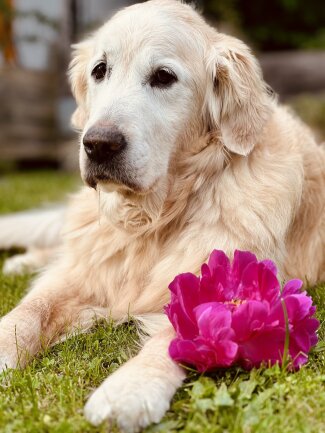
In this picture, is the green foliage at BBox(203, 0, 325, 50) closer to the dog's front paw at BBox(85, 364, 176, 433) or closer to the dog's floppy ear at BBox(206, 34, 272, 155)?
the dog's floppy ear at BBox(206, 34, 272, 155)

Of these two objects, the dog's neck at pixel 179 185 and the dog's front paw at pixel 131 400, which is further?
the dog's neck at pixel 179 185

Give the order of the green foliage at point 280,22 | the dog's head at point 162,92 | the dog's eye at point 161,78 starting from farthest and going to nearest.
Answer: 1. the green foliage at point 280,22
2. the dog's eye at point 161,78
3. the dog's head at point 162,92

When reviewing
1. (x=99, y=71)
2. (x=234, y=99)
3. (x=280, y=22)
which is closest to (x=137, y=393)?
(x=234, y=99)

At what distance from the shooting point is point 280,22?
1226cm

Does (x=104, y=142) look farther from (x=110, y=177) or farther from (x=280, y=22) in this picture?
(x=280, y=22)

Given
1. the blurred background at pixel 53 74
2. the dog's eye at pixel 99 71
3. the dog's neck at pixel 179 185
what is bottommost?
the blurred background at pixel 53 74

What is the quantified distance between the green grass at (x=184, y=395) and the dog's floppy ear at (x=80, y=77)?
123cm

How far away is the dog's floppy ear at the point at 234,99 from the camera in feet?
8.82

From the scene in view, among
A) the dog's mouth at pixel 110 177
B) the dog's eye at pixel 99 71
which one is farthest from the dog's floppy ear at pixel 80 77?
the dog's mouth at pixel 110 177

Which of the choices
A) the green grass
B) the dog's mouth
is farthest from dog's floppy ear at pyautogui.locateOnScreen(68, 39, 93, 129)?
the green grass

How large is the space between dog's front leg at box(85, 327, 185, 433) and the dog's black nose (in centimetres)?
77

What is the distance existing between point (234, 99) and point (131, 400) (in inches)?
57.5

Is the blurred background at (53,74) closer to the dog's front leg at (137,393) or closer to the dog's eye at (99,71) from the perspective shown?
the dog's eye at (99,71)

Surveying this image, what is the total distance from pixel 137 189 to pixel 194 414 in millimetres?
1002
